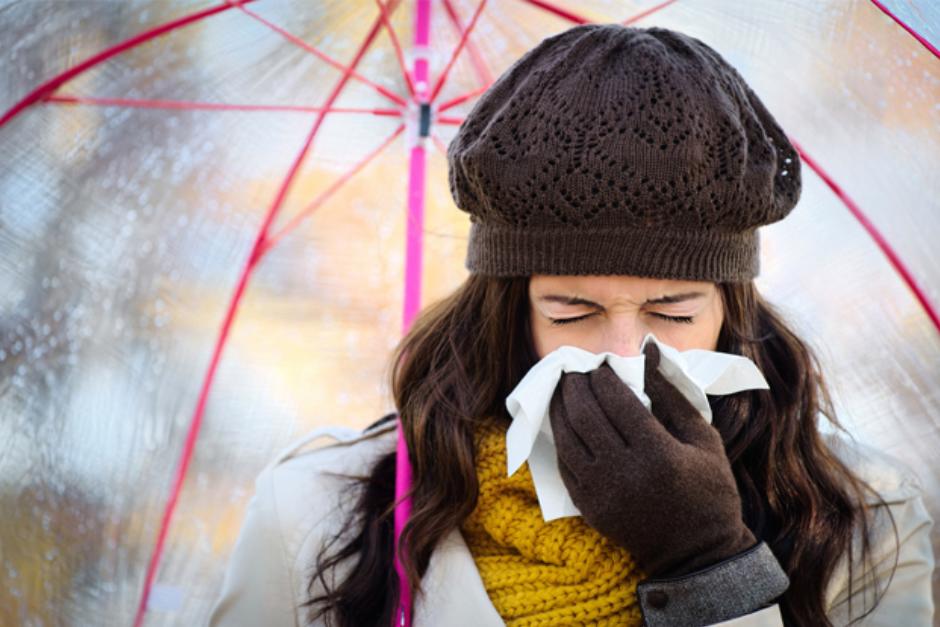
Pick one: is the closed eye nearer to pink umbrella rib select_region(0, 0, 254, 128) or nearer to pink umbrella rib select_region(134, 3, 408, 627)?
pink umbrella rib select_region(134, 3, 408, 627)

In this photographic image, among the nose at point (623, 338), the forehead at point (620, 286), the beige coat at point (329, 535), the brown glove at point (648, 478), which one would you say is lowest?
the beige coat at point (329, 535)

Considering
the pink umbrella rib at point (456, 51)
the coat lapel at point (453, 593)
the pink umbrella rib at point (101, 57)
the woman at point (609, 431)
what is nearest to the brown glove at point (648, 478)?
the woman at point (609, 431)

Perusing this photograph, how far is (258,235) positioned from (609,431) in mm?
1199

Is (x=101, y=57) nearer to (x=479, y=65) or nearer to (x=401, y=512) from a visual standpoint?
(x=479, y=65)

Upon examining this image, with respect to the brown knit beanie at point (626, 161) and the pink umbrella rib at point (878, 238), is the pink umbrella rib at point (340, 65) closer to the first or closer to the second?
the brown knit beanie at point (626, 161)

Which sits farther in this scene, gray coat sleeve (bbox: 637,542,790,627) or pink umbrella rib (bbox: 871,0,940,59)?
pink umbrella rib (bbox: 871,0,940,59)

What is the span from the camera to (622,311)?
7.03ft

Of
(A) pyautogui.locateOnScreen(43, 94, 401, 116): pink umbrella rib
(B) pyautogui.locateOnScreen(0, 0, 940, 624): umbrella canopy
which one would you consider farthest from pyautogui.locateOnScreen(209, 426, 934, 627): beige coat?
(A) pyautogui.locateOnScreen(43, 94, 401, 116): pink umbrella rib

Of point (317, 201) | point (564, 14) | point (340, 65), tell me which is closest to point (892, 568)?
point (564, 14)

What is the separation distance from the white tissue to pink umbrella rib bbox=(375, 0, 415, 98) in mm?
914

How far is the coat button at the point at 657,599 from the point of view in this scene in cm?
198

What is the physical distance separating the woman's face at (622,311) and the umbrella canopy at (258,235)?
476mm

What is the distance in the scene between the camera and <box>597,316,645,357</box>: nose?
6.97 ft

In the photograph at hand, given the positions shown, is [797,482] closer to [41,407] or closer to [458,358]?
[458,358]
